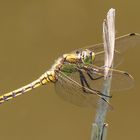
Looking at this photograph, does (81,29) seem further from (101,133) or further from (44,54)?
(101,133)

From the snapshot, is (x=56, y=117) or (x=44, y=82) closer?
(x=44, y=82)

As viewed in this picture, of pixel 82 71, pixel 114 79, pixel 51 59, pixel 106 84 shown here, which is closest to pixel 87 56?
pixel 82 71

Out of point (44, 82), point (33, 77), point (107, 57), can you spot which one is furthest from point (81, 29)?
point (107, 57)

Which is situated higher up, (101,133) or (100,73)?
(100,73)

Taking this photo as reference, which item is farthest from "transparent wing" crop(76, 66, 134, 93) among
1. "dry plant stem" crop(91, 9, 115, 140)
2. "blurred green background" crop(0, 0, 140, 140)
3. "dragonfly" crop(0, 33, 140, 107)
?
"blurred green background" crop(0, 0, 140, 140)

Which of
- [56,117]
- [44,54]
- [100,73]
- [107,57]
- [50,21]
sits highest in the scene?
[50,21]

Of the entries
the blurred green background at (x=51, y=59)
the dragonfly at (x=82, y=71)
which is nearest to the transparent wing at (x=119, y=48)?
the dragonfly at (x=82, y=71)

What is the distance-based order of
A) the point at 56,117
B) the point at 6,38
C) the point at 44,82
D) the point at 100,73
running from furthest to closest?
the point at 6,38 < the point at 56,117 < the point at 44,82 < the point at 100,73

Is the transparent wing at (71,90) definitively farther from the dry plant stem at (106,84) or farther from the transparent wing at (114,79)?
the dry plant stem at (106,84)

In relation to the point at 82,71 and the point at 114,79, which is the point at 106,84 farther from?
the point at 82,71
